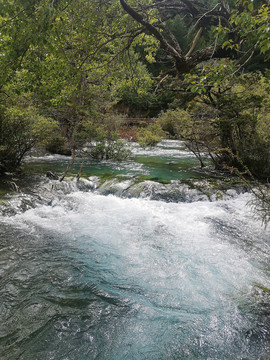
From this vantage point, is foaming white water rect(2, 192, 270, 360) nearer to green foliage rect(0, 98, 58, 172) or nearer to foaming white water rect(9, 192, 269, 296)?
foaming white water rect(9, 192, 269, 296)

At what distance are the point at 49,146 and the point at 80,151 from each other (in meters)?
2.02

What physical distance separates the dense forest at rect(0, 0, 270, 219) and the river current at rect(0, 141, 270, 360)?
150 centimetres

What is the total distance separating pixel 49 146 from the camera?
15508 mm

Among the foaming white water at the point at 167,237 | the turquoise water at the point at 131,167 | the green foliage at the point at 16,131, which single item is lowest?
the foaming white water at the point at 167,237

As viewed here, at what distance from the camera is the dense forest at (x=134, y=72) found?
314 cm

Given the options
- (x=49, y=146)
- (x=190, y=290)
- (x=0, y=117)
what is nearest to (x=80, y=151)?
(x=49, y=146)

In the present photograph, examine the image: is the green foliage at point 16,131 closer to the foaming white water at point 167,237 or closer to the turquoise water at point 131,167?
the turquoise water at point 131,167

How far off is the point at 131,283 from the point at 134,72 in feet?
15.7

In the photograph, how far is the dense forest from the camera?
3.14 meters

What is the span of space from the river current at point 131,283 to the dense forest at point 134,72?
1497 mm

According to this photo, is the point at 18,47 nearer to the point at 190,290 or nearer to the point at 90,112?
the point at 190,290

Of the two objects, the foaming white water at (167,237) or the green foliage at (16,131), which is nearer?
the foaming white water at (167,237)

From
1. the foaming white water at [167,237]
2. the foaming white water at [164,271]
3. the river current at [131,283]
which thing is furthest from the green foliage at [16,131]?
the foaming white water at [164,271]

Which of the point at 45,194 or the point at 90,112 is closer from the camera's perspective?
the point at 45,194
